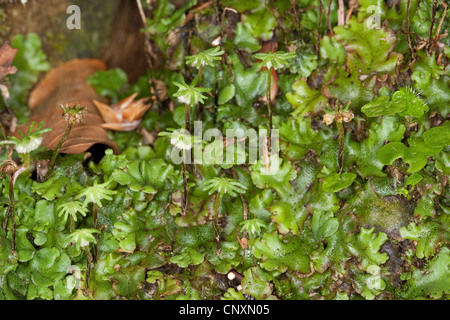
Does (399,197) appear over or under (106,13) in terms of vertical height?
under

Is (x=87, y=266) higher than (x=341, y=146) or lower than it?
lower

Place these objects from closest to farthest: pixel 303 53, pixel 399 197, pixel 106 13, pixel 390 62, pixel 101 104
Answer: pixel 399 197, pixel 390 62, pixel 303 53, pixel 101 104, pixel 106 13

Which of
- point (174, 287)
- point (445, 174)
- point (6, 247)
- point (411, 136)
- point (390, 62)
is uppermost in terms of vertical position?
point (390, 62)

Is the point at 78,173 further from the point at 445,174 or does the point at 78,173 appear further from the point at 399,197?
the point at 445,174

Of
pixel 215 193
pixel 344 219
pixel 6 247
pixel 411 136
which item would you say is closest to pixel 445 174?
pixel 411 136

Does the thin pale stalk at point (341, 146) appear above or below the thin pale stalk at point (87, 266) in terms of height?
above

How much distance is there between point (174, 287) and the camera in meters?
2.03

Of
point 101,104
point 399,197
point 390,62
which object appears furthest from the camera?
point 101,104

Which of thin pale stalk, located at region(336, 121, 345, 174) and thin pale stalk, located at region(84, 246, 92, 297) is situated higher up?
thin pale stalk, located at region(336, 121, 345, 174)

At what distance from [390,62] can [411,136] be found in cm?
39

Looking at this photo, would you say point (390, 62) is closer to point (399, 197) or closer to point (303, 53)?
point (303, 53)

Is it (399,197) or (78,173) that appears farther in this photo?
(78,173)

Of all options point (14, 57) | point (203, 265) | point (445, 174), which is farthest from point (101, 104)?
point (445, 174)

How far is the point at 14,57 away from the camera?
2633 millimetres
